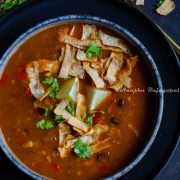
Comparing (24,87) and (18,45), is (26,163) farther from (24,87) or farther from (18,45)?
(18,45)

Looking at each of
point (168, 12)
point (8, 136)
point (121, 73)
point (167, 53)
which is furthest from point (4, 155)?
point (168, 12)

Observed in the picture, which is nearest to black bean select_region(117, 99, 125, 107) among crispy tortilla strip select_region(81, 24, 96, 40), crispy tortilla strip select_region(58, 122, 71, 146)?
crispy tortilla strip select_region(58, 122, 71, 146)

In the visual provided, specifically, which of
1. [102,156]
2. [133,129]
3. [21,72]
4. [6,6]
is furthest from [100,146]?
[6,6]

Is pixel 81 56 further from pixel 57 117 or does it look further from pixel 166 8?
pixel 166 8

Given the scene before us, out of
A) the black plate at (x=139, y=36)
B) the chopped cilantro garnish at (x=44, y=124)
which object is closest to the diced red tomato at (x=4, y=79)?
the black plate at (x=139, y=36)

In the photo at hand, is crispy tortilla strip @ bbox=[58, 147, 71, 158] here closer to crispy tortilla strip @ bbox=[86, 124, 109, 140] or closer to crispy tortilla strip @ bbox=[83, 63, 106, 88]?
crispy tortilla strip @ bbox=[86, 124, 109, 140]

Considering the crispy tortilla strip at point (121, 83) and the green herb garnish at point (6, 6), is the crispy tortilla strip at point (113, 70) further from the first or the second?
the green herb garnish at point (6, 6)
